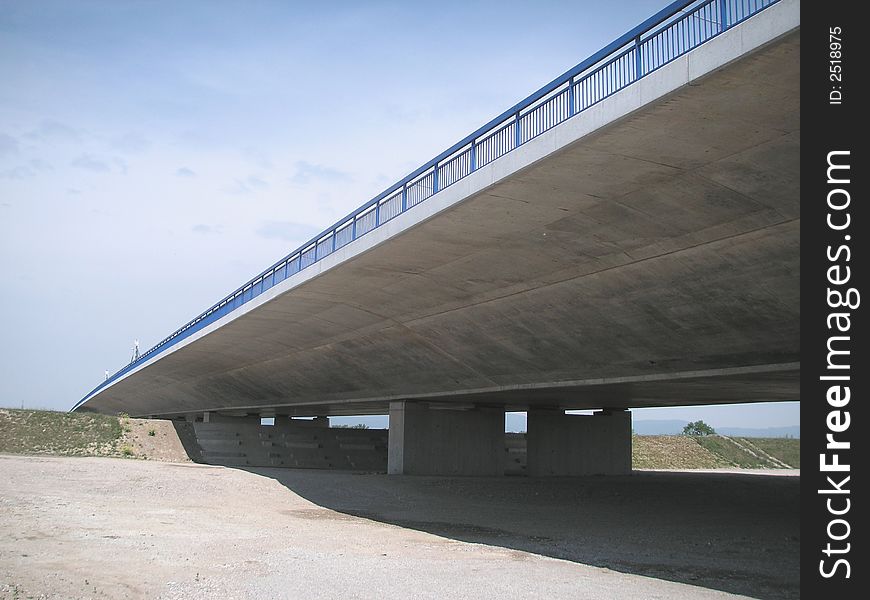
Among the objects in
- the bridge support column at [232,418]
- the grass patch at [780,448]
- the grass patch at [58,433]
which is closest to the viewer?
the grass patch at [58,433]

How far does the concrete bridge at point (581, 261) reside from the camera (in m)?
11.7

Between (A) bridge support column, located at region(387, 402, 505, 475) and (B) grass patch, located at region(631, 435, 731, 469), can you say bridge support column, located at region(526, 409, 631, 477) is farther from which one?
(B) grass patch, located at region(631, 435, 731, 469)

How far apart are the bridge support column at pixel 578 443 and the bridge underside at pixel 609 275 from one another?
683 centimetres

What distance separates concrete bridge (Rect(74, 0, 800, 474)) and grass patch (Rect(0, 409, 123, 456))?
13.5 m

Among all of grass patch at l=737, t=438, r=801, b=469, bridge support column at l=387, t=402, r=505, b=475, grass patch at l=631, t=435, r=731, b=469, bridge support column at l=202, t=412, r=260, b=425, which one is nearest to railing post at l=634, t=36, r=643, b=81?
bridge support column at l=387, t=402, r=505, b=475

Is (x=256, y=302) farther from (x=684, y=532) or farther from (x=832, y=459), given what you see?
(x=832, y=459)

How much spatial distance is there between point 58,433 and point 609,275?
38.8 meters

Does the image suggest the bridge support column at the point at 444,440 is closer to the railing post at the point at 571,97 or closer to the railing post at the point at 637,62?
the railing post at the point at 571,97

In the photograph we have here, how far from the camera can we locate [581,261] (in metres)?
18.3

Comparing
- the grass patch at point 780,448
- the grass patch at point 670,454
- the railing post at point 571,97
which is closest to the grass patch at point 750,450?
the grass patch at point 780,448

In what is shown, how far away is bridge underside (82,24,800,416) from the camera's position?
1221 cm

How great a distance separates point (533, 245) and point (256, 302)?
1457 centimetres

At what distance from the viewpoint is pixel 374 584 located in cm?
1128

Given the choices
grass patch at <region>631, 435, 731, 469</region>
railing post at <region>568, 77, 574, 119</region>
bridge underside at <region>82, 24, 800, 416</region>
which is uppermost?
railing post at <region>568, 77, 574, 119</region>
